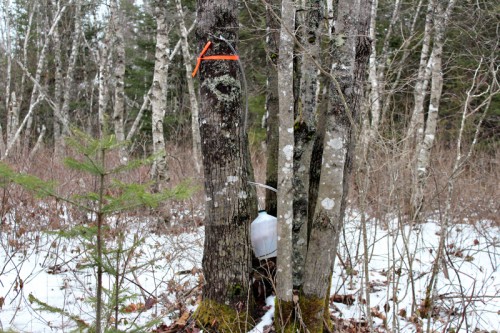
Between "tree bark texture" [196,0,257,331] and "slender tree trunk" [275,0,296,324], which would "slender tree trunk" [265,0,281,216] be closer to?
"tree bark texture" [196,0,257,331]

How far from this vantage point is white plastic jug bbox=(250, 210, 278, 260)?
3.71m

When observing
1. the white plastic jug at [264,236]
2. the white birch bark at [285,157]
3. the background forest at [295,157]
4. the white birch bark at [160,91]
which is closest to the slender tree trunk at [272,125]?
the background forest at [295,157]

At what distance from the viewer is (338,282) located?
470 centimetres

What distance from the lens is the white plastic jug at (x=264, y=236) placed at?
12.2 ft

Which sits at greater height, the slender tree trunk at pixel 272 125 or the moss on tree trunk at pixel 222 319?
the slender tree trunk at pixel 272 125

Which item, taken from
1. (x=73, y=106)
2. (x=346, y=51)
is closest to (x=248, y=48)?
(x=346, y=51)

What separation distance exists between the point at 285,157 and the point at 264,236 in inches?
32.3

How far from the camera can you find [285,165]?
326 cm

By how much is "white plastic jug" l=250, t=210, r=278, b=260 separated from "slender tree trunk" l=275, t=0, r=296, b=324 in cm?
42

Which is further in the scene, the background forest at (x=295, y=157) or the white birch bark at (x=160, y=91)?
the white birch bark at (x=160, y=91)

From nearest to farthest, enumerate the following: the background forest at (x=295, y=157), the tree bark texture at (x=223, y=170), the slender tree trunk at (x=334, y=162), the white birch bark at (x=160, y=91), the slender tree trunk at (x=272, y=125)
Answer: the background forest at (x=295, y=157) → the slender tree trunk at (x=334, y=162) → the tree bark texture at (x=223, y=170) → the slender tree trunk at (x=272, y=125) → the white birch bark at (x=160, y=91)

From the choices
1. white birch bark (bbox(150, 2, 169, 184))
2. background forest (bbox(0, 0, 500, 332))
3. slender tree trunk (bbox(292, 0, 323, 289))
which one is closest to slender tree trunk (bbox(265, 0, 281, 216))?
background forest (bbox(0, 0, 500, 332))

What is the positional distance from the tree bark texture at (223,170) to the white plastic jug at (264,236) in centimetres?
22

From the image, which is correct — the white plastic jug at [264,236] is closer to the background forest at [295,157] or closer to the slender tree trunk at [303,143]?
the slender tree trunk at [303,143]
